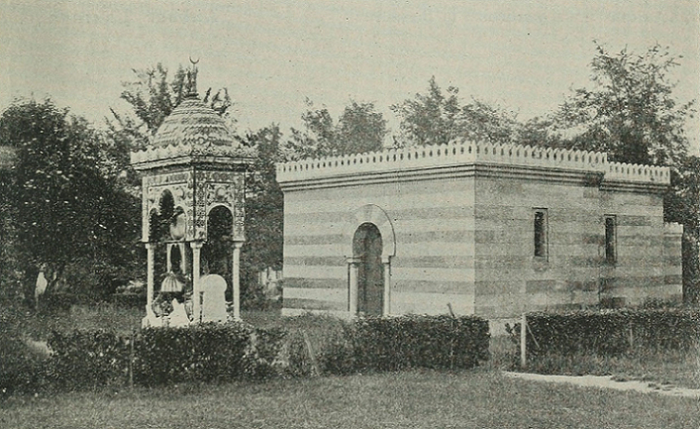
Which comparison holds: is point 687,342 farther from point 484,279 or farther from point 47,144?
point 47,144

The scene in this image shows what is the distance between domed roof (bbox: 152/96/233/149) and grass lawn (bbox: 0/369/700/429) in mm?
6298

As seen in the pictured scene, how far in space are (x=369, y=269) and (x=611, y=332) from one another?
343 inches

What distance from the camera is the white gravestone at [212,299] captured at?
57.6 feet

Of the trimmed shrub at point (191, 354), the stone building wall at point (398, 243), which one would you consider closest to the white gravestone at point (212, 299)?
the trimmed shrub at point (191, 354)

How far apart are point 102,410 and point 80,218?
1332 centimetres

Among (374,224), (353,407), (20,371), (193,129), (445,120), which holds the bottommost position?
(353,407)

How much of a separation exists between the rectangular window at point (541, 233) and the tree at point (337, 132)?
47.6 feet

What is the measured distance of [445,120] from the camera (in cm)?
4188

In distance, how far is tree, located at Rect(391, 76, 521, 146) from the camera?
41.9 metres

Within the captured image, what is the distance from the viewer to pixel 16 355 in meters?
12.7

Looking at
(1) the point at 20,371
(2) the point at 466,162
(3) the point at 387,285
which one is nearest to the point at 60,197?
(3) the point at 387,285

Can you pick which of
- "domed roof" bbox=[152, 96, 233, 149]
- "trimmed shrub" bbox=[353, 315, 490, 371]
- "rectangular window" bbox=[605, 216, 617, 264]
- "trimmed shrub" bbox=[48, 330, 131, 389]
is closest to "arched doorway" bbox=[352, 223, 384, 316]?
"rectangular window" bbox=[605, 216, 617, 264]

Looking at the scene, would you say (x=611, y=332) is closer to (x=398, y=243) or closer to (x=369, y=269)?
(x=398, y=243)

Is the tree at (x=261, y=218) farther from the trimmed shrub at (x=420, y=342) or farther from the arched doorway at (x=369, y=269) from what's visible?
the trimmed shrub at (x=420, y=342)
